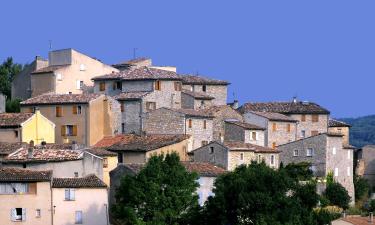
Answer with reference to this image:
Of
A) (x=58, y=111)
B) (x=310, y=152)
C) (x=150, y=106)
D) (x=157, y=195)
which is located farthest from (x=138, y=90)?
(x=157, y=195)

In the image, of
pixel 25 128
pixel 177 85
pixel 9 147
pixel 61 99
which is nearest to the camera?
pixel 9 147

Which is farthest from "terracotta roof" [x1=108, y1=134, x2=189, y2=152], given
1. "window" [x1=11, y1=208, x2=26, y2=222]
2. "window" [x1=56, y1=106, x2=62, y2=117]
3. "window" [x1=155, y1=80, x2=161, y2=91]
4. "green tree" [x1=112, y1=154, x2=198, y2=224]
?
"window" [x1=11, y1=208, x2=26, y2=222]

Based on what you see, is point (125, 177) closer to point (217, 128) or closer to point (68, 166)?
point (68, 166)

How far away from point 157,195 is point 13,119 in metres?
16.3

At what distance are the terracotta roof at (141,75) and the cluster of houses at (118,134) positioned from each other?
0.32ft

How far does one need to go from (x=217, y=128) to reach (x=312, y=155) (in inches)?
323

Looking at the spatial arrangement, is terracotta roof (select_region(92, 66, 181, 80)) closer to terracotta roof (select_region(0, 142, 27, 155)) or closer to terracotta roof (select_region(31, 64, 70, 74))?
terracotta roof (select_region(31, 64, 70, 74))

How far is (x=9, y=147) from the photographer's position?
7525cm

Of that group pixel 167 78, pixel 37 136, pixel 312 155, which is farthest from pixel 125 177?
pixel 312 155

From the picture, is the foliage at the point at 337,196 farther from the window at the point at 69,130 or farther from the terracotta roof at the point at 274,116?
the window at the point at 69,130

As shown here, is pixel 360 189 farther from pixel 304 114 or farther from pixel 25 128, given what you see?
pixel 25 128

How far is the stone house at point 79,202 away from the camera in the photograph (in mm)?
69438

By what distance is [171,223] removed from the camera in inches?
2566

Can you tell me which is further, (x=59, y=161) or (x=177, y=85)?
(x=177, y=85)
